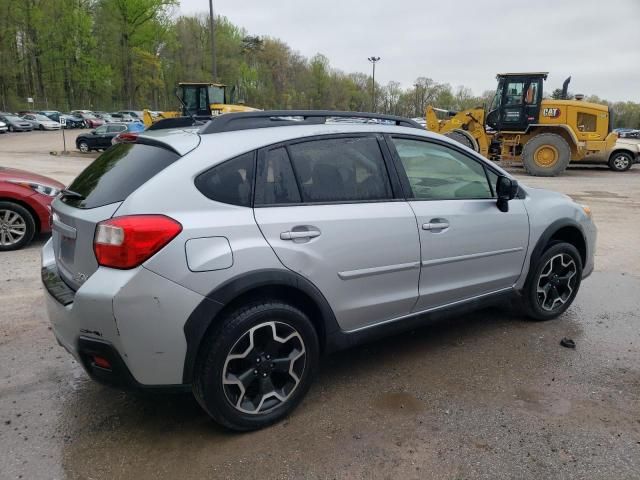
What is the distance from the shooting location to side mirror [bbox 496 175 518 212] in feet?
12.4

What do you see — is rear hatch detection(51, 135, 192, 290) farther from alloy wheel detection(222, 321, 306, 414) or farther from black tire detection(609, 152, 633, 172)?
black tire detection(609, 152, 633, 172)

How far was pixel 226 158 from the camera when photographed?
9.11 feet

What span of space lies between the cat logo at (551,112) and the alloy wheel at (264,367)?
16386 millimetres

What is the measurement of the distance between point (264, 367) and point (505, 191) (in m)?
2.16

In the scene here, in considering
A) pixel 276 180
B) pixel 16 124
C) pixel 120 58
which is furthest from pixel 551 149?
pixel 120 58

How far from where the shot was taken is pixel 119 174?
2822 millimetres

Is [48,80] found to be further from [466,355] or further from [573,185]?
[466,355]

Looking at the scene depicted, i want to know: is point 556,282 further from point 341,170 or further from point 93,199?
point 93,199

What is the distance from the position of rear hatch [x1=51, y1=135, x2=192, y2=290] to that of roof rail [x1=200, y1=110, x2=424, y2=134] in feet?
0.79

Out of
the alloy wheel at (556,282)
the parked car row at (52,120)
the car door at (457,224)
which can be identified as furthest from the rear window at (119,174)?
the parked car row at (52,120)

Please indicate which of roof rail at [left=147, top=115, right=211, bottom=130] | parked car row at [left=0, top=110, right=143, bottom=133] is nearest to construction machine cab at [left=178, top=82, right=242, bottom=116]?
parked car row at [left=0, top=110, right=143, bottom=133]

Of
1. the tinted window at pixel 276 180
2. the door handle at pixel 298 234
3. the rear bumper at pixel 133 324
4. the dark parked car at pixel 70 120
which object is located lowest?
the rear bumper at pixel 133 324

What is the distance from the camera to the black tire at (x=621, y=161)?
18562 millimetres

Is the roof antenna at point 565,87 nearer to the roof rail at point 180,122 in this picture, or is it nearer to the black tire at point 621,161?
the black tire at point 621,161
